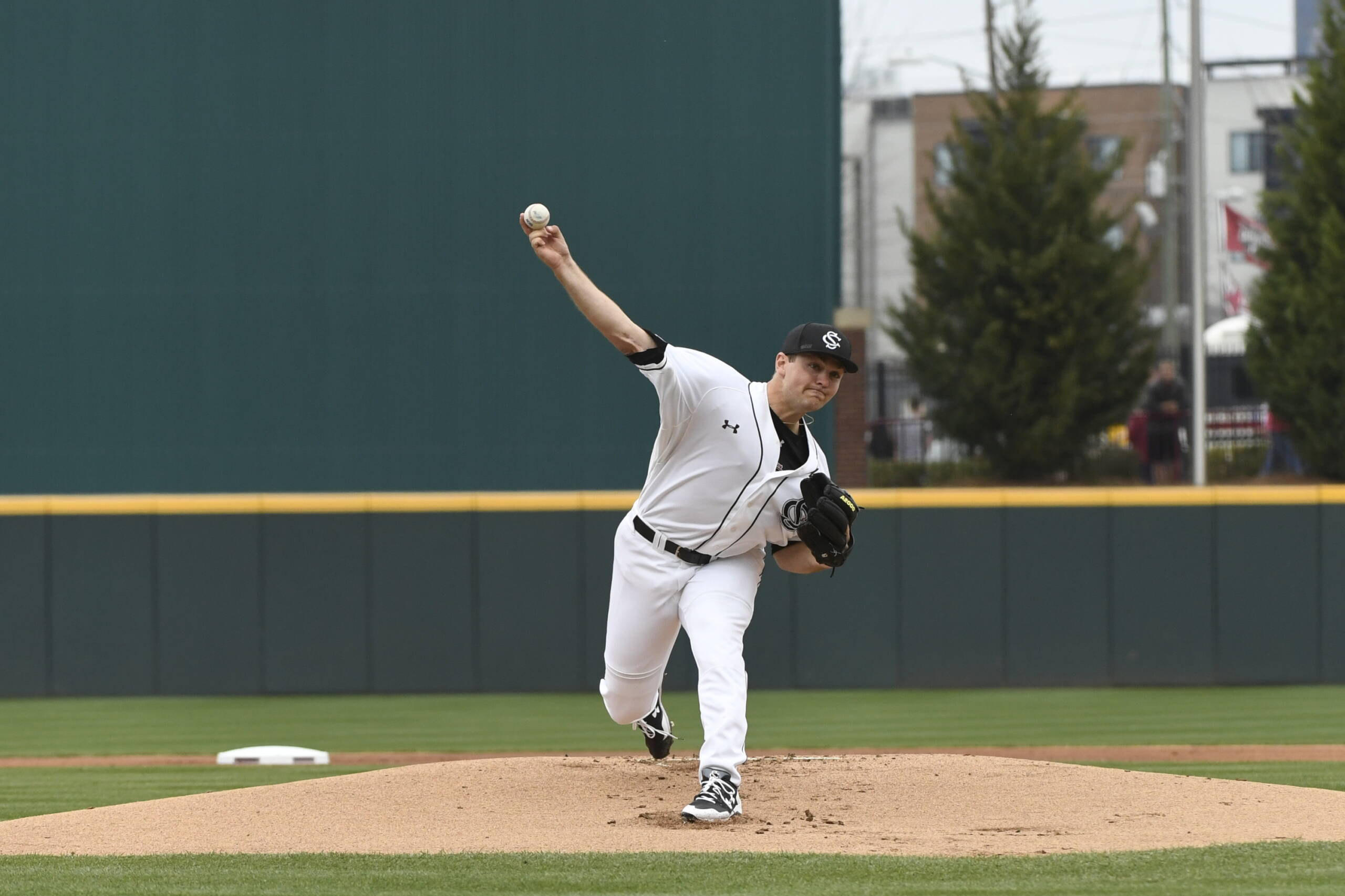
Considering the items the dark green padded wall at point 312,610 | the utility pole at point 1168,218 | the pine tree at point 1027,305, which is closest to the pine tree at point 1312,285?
the pine tree at point 1027,305

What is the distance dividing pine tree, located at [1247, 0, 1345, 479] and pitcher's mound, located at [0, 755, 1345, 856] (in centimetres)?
914

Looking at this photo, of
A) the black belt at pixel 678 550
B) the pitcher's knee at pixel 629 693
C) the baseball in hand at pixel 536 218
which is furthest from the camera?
the pitcher's knee at pixel 629 693

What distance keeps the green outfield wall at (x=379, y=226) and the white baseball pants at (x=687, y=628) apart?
21.7 ft

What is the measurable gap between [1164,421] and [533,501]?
736cm

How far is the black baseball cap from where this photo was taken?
17.2 ft

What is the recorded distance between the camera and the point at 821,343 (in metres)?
5.26

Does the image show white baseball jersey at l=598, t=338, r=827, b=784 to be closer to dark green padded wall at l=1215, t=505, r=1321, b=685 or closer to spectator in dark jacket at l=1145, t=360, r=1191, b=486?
dark green padded wall at l=1215, t=505, r=1321, b=685

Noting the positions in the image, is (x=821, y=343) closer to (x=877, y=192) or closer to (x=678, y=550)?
(x=678, y=550)

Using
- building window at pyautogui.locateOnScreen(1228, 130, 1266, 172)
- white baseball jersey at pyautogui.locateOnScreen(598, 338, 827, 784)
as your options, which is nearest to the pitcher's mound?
white baseball jersey at pyautogui.locateOnScreen(598, 338, 827, 784)

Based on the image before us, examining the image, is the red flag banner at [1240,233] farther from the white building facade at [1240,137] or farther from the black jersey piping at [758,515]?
the black jersey piping at [758,515]

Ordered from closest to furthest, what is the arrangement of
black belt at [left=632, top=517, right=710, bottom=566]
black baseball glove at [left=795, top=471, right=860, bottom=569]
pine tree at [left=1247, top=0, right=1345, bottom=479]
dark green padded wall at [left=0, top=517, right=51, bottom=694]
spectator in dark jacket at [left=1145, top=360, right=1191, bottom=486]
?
black baseball glove at [left=795, top=471, right=860, bottom=569] < black belt at [left=632, top=517, right=710, bottom=566] < dark green padded wall at [left=0, top=517, right=51, bottom=694] < pine tree at [left=1247, top=0, right=1345, bottom=479] < spectator in dark jacket at [left=1145, top=360, right=1191, bottom=486]

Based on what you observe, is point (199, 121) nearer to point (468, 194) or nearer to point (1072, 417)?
point (468, 194)

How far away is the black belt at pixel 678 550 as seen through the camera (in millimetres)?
5555

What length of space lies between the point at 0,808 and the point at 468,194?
277 inches
